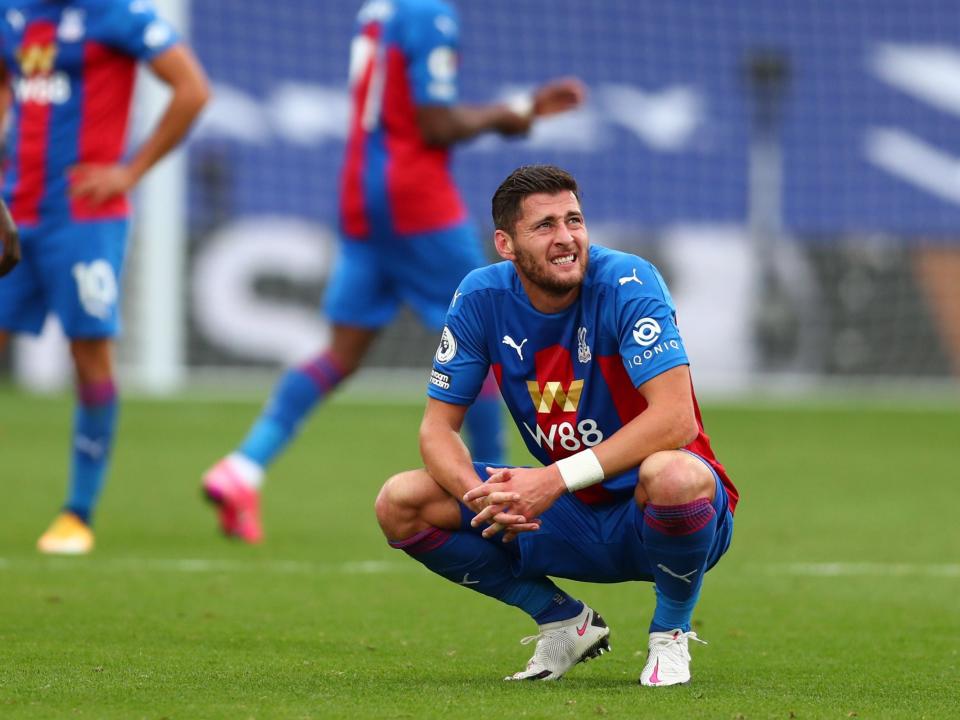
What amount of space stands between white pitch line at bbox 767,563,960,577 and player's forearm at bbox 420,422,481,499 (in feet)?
9.01

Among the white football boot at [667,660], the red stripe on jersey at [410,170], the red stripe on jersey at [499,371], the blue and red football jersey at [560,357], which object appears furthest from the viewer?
the red stripe on jersey at [410,170]

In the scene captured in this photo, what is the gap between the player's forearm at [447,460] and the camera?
4441 millimetres

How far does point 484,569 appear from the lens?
4.61 m

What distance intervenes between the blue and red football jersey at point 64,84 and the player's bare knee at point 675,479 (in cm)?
350

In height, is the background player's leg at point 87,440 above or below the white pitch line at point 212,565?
above

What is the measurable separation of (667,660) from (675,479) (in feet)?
1.75

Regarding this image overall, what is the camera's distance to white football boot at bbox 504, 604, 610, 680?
460 centimetres

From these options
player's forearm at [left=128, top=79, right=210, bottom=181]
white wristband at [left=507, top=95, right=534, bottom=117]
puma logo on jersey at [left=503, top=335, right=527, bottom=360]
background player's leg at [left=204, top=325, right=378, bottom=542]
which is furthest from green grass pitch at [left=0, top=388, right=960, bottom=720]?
white wristband at [left=507, top=95, right=534, bottom=117]

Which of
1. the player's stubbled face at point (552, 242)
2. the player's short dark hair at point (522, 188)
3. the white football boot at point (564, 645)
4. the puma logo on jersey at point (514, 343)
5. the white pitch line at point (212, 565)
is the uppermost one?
the player's short dark hair at point (522, 188)

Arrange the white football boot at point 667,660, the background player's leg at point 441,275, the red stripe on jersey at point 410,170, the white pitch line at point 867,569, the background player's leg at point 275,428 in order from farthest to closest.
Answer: the red stripe on jersey at point 410,170, the background player's leg at point 441,275, the background player's leg at point 275,428, the white pitch line at point 867,569, the white football boot at point 667,660

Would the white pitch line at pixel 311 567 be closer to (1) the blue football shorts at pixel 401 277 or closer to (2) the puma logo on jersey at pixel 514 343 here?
(1) the blue football shorts at pixel 401 277

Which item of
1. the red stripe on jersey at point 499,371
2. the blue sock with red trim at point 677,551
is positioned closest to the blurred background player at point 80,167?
the red stripe on jersey at point 499,371

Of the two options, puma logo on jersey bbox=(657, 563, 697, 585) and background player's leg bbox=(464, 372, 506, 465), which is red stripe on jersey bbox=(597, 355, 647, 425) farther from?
background player's leg bbox=(464, 372, 506, 465)

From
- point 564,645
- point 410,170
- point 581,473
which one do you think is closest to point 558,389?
point 581,473
